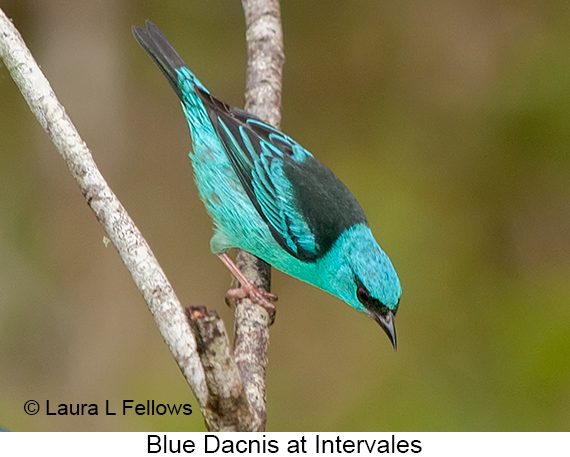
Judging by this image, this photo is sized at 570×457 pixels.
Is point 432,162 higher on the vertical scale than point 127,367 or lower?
higher

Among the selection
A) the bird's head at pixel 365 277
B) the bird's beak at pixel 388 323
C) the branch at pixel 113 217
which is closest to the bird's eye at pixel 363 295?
the bird's head at pixel 365 277

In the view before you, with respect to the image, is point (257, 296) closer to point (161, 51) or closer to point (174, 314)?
point (174, 314)

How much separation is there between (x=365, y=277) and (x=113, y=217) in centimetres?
147

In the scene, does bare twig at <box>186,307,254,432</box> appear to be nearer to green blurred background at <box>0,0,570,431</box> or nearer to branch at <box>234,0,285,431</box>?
branch at <box>234,0,285,431</box>

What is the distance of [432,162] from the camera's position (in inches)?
233

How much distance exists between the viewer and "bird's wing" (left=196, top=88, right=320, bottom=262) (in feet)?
12.9

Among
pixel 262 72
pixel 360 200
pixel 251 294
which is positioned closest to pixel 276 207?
pixel 251 294

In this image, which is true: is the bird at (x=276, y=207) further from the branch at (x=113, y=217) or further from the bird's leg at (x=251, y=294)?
the branch at (x=113, y=217)

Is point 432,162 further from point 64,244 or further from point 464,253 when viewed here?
point 64,244

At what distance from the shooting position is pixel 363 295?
12.1ft

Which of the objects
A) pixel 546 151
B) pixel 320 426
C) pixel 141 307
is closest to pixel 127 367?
pixel 141 307

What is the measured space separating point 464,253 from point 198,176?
2299mm

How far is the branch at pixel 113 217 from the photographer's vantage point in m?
2.50

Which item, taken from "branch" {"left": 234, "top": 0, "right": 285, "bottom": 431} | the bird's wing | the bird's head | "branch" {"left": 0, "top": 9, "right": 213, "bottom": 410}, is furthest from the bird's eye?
"branch" {"left": 0, "top": 9, "right": 213, "bottom": 410}
